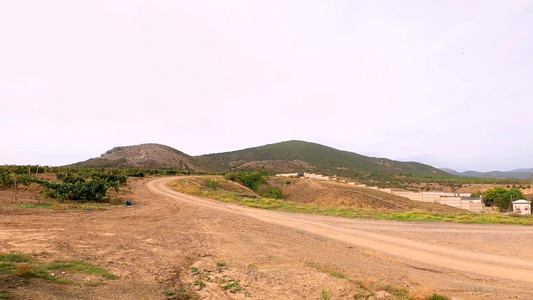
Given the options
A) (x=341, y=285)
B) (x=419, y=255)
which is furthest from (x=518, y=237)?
(x=341, y=285)

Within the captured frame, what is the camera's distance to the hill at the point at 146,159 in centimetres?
9438

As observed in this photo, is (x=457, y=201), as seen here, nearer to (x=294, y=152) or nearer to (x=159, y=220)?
(x=159, y=220)

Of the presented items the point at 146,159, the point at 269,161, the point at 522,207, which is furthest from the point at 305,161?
the point at 522,207

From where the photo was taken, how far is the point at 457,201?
3941cm

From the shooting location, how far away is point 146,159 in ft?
324

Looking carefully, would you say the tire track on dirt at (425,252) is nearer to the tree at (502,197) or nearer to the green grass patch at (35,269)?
the green grass patch at (35,269)

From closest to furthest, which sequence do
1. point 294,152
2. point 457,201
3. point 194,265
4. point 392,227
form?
point 194,265, point 392,227, point 457,201, point 294,152

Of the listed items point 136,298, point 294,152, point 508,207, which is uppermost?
point 294,152

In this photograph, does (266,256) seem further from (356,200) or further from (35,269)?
(356,200)

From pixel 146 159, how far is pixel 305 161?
60.8 metres

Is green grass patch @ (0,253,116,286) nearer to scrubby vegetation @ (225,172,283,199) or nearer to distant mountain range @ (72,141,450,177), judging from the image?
scrubby vegetation @ (225,172,283,199)

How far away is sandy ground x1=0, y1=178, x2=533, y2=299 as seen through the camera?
6383 mm

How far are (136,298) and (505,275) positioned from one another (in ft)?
32.1

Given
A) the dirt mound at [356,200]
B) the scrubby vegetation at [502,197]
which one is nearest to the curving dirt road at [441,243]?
the dirt mound at [356,200]
